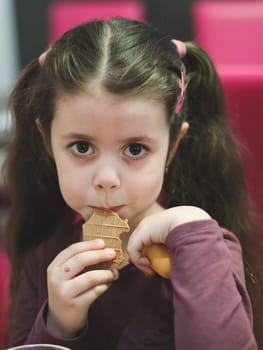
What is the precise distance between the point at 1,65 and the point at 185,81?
8.76ft

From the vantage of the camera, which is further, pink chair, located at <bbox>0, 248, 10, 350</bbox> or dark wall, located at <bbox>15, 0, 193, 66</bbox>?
dark wall, located at <bbox>15, 0, 193, 66</bbox>

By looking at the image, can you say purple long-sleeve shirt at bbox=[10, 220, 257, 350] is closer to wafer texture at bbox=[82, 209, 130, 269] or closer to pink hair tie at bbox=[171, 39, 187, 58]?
wafer texture at bbox=[82, 209, 130, 269]

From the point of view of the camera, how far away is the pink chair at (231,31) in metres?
2.20

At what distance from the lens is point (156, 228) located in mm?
832

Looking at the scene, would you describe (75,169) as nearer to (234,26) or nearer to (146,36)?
(146,36)

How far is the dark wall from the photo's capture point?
3.37 metres

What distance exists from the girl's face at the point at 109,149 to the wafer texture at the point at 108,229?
1cm

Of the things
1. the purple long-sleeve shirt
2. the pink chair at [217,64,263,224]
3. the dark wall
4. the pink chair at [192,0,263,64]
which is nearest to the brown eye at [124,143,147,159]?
the purple long-sleeve shirt

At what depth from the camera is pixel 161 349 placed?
895 mm

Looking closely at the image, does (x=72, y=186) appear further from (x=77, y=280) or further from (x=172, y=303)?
(x=172, y=303)

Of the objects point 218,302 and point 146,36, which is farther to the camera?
point 146,36

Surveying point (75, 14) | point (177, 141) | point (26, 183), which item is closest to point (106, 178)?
point (177, 141)

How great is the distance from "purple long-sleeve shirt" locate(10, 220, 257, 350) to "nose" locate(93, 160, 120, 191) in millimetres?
98

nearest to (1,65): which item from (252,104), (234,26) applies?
(234,26)
